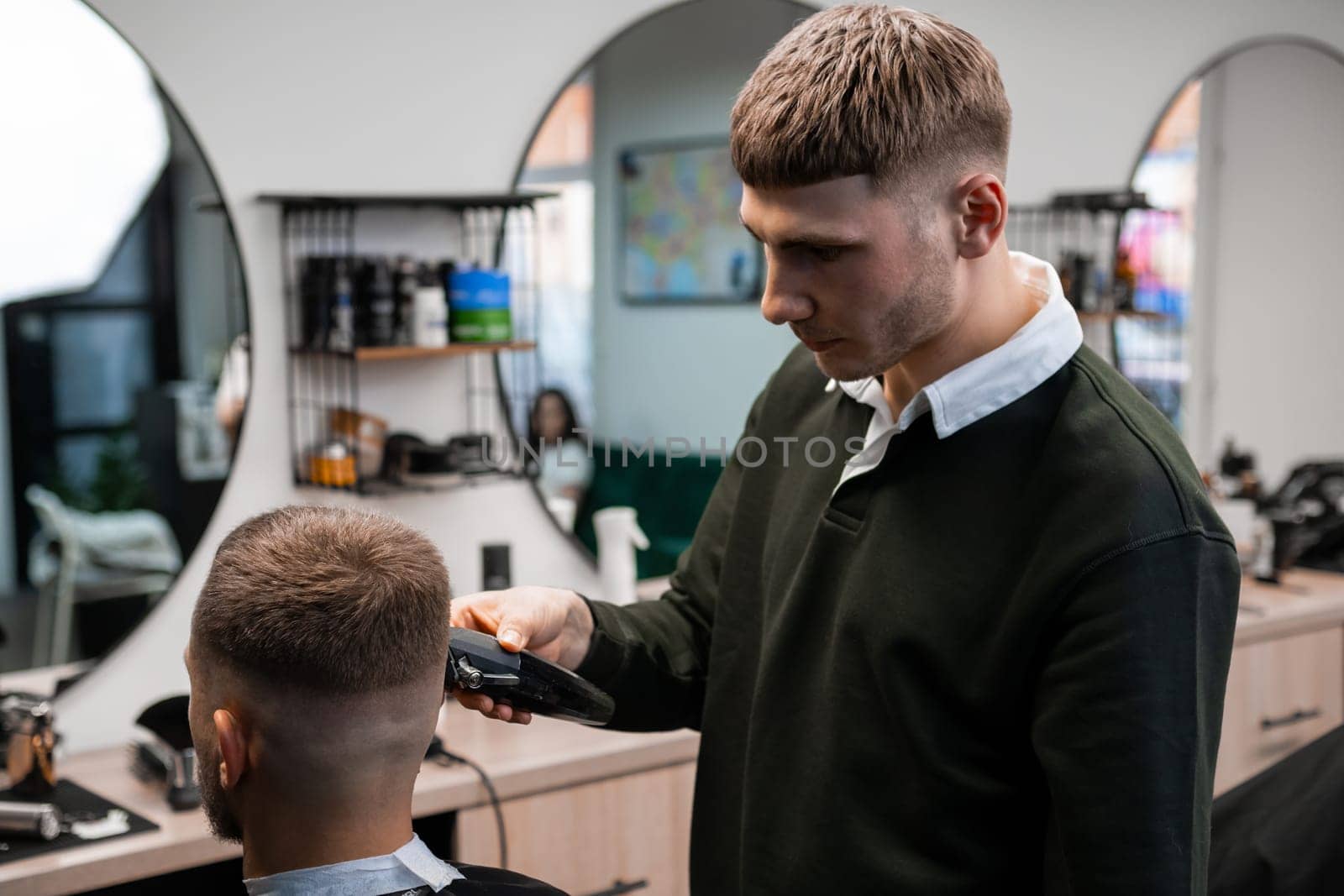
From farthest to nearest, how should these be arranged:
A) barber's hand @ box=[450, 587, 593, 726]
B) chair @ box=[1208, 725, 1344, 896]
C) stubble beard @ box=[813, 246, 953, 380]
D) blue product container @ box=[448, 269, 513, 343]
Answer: blue product container @ box=[448, 269, 513, 343]
chair @ box=[1208, 725, 1344, 896]
barber's hand @ box=[450, 587, 593, 726]
stubble beard @ box=[813, 246, 953, 380]

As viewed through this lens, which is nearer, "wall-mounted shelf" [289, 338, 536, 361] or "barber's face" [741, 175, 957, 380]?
"barber's face" [741, 175, 957, 380]

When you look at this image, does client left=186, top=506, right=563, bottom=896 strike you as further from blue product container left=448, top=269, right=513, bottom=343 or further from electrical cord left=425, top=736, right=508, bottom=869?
blue product container left=448, top=269, right=513, bottom=343

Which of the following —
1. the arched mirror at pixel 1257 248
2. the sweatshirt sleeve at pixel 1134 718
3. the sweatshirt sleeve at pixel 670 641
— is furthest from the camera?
the arched mirror at pixel 1257 248

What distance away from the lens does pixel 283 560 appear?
1201mm

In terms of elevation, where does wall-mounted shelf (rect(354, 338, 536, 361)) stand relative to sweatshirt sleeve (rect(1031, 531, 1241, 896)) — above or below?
above

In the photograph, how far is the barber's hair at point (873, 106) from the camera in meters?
1.22

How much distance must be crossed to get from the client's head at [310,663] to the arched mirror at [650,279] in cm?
160

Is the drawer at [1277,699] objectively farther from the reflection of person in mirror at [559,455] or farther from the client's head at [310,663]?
the client's head at [310,663]

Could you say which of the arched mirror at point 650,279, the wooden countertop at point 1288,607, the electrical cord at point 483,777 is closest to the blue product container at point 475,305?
the arched mirror at point 650,279

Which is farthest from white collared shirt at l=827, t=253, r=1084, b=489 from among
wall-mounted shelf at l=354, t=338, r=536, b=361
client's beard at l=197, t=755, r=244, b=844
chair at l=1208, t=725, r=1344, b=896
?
wall-mounted shelf at l=354, t=338, r=536, b=361

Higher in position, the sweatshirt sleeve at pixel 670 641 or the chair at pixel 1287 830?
the sweatshirt sleeve at pixel 670 641

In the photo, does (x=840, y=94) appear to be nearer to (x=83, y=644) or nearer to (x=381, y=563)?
(x=381, y=563)

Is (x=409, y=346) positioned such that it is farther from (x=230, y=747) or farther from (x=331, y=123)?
(x=230, y=747)

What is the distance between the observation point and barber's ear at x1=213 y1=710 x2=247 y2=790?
1.20 metres
